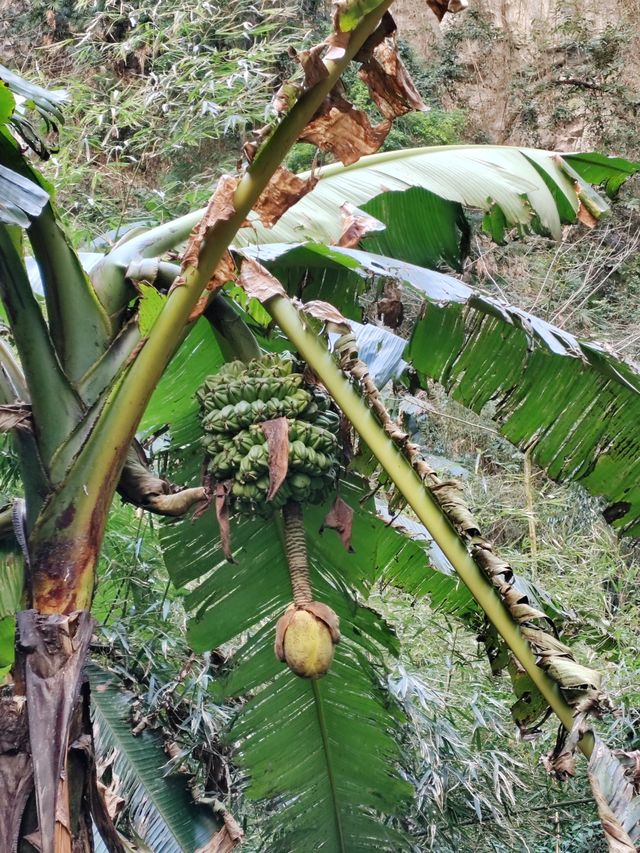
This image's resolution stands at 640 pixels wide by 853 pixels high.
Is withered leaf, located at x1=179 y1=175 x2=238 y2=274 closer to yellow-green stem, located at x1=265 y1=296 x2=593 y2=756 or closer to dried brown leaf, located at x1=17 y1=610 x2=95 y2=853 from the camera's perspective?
yellow-green stem, located at x1=265 y1=296 x2=593 y2=756

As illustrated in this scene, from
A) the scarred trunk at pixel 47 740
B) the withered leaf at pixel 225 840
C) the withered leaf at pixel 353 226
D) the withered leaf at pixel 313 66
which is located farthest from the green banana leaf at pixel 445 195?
the withered leaf at pixel 225 840

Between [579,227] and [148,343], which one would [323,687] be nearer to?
[148,343]

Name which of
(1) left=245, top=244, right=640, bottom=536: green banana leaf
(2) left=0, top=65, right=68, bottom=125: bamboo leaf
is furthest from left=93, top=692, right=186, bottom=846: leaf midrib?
(2) left=0, top=65, right=68, bottom=125: bamboo leaf

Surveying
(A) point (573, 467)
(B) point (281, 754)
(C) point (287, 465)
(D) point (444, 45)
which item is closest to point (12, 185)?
(C) point (287, 465)

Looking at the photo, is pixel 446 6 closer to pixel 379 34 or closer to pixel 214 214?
pixel 379 34

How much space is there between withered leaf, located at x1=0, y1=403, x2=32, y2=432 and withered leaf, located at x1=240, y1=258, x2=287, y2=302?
18.0 inches

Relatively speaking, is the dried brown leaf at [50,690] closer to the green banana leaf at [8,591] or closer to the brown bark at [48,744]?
the brown bark at [48,744]

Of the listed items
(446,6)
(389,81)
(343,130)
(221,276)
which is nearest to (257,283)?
(221,276)

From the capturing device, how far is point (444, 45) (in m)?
10.2

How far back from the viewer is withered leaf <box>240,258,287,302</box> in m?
1.40

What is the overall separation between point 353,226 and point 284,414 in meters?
0.45

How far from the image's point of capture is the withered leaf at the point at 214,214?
1343 millimetres

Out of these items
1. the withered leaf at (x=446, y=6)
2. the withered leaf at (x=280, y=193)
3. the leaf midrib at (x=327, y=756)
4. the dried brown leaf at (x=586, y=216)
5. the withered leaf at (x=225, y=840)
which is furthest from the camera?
the dried brown leaf at (x=586, y=216)

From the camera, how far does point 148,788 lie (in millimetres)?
2260
